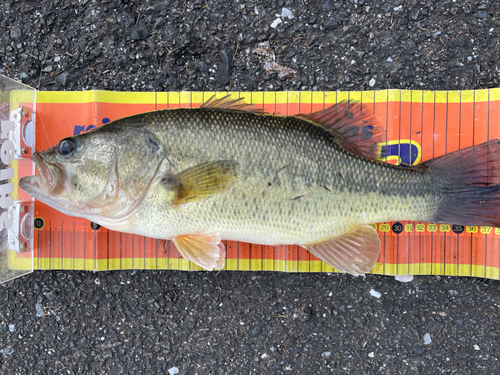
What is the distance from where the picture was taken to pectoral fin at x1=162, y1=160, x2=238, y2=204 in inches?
77.8

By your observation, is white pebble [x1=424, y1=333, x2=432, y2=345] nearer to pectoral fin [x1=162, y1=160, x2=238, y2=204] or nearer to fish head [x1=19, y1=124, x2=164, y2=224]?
pectoral fin [x1=162, y1=160, x2=238, y2=204]

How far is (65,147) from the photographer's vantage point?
200 cm

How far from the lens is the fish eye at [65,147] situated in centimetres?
200

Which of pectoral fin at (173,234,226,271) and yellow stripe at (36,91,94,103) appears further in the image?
yellow stripe at (36,91,94,103)

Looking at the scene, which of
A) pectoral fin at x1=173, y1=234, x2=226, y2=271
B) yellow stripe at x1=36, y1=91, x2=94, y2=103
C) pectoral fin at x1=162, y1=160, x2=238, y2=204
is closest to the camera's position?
pectoral fin at x1=162, y1=160, x2=238, y2=204

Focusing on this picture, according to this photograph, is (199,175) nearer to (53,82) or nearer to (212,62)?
(212,62)

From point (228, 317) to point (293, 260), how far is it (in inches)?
25.5

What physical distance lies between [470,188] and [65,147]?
2.52 meters

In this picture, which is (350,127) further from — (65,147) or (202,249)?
(65,147)

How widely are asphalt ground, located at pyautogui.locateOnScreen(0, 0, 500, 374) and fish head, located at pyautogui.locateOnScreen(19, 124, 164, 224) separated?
29.7 inches

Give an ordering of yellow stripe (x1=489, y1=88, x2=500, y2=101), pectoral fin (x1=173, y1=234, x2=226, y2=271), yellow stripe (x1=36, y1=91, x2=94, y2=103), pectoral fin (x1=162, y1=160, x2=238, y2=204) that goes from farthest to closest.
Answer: yellow stripe (x1=36, y1=91, x2=94, y2=103)
yellow stripe (x1=489, y1=88, x2=500, y2=101)
pectoral fin (x1=173, y1=234, x2=226, y2=271)
pectoral fin (x1=162, y1=160, x2=238, y2=204)

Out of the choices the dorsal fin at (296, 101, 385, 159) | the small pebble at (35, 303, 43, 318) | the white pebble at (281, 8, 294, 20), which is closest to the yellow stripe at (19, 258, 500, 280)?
the small pebble at (35, 303, 43, 318)

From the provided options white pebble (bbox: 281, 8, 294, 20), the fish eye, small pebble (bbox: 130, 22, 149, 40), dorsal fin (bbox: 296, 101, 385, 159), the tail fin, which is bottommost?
the tail fin

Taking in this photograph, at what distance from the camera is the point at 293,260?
252 centimetres
